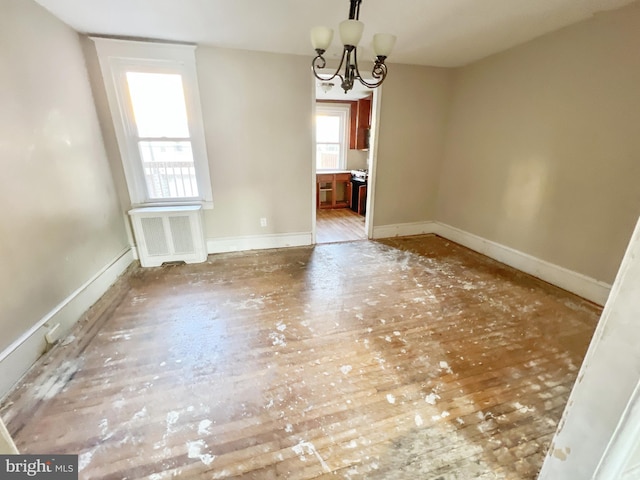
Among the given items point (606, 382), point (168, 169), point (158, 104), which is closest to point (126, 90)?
point (158, 104)

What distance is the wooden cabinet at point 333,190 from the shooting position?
6.01 metres

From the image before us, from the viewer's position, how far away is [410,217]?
4355 millimetres

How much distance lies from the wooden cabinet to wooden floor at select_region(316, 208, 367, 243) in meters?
0.22

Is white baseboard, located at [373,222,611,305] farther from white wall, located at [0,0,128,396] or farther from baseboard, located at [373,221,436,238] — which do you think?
white wall, located at [0,0,128,396]

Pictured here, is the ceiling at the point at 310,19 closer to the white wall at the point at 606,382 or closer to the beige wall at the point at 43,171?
the beige wall at the point at 43,171

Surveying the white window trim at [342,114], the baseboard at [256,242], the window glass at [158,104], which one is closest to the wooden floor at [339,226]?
the baseboard at [256,242]

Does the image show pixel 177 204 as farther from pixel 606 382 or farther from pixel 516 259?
pixel 516 259

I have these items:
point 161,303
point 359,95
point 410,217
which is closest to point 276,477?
point 161,303

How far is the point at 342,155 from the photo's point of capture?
639 centimetres

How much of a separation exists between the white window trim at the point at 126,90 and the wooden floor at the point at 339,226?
1.91m

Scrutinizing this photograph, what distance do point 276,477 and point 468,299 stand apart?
2.17 meters

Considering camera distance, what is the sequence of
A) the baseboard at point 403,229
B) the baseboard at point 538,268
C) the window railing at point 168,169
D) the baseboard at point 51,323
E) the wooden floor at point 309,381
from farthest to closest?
the baseboard at point 403,229
the window railing at point 168,169
the baseboard at point 538,268
the baseboard at point 51,323
the wooden floor at point 309,381

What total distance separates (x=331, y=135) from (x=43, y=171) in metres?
5.14

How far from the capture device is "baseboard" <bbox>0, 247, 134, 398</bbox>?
1.66m
